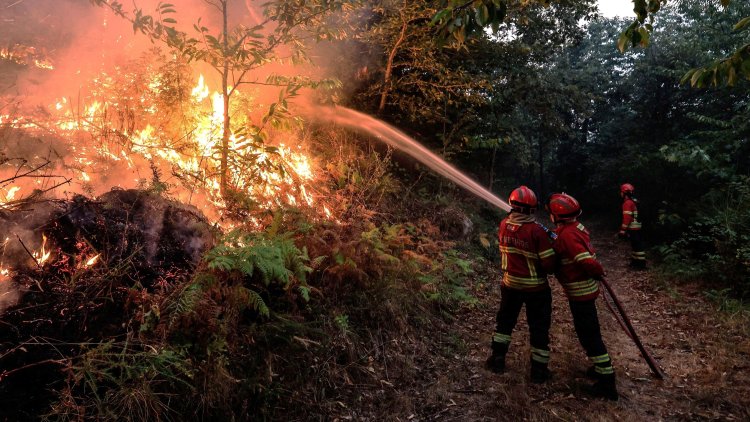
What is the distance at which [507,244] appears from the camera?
4.82 meters

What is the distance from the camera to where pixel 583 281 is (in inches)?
172

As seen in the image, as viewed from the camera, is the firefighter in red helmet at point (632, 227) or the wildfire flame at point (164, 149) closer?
the wildfire flame at point (164, 149)

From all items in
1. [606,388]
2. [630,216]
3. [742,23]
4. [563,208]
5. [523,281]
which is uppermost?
[742,23]

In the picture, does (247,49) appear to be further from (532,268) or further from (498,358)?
(498,358)

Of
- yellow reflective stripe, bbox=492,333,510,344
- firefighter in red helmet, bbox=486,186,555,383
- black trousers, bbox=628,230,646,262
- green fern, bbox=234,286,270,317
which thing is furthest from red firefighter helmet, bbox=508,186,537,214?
black trousers, bbox=628,230,646,262

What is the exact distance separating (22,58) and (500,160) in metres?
17.6

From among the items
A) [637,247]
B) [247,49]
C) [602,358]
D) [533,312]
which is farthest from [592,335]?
[637,247]

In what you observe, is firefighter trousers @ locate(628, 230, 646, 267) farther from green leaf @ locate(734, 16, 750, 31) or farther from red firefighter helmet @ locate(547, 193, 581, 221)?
green leaf @ locate(734, 16, 750, 31)

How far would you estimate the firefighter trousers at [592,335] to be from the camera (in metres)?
4.22

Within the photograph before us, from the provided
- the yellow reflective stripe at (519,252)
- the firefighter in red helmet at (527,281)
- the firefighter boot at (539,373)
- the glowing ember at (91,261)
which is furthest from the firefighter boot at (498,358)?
the glowing ember at (91,261)

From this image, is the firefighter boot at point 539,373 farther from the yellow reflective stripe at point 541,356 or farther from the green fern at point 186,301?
the green fern at point 186,301

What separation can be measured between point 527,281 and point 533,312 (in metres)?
0.37

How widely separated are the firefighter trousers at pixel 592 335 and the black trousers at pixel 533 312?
11.8 inches

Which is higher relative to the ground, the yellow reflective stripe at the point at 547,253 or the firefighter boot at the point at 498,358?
the yellow reflective stripe at the point at 547,253
